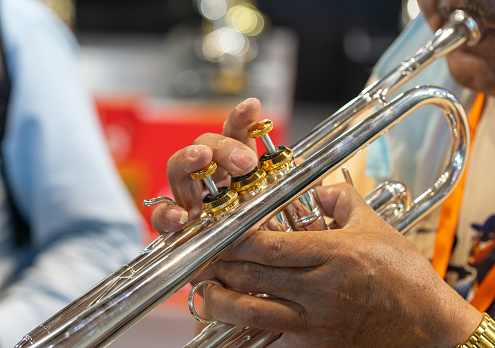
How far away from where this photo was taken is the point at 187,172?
62cm

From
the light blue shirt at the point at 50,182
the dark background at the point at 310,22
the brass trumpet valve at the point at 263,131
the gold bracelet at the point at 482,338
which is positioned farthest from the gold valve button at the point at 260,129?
the dark background at the point at 310,22

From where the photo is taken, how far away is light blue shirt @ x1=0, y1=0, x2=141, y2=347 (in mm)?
1050

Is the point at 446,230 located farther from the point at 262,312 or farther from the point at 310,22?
the point at 310,22

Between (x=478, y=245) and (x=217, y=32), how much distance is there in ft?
8.89

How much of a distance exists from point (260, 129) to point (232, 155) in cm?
4

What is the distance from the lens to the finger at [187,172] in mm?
611

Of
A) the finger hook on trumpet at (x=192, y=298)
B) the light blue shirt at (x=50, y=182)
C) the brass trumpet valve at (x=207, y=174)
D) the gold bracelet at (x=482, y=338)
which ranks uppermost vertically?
the light blue shirt at (x=50, y=182)

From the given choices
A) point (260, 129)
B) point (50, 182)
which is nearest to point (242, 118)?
point (260, 129)

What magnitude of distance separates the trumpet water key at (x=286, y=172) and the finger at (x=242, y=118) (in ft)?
0.12

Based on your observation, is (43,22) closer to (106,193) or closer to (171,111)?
(106,193)

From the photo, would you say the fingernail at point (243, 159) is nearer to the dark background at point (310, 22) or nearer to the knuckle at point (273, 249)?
the knuckle at point (273, 249)

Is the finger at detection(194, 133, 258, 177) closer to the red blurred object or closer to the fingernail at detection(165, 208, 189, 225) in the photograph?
the fingernail at detection(165, 208, 189, 225)

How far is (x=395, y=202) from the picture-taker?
0.76 metres

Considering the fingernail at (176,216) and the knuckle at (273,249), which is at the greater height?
the fingernail at (176,216)
